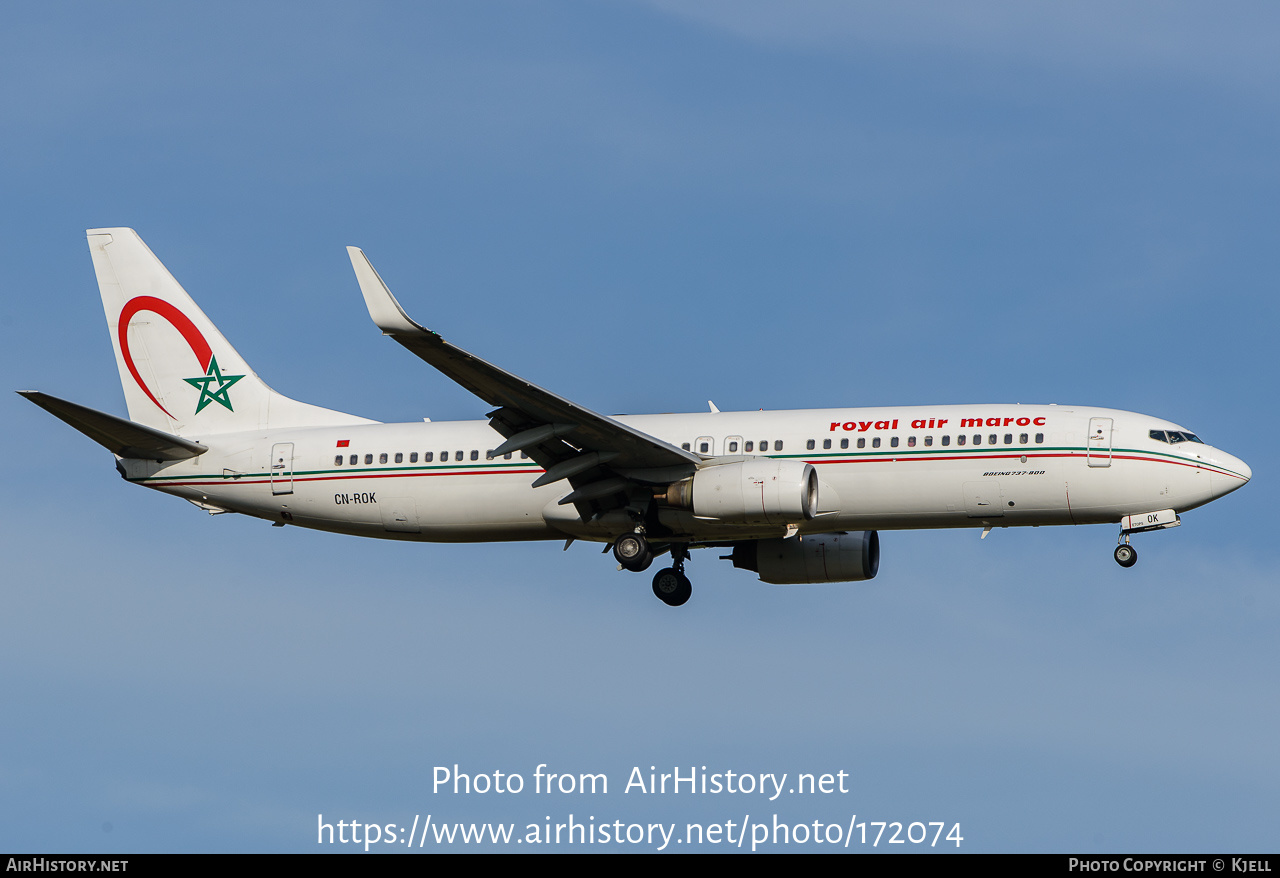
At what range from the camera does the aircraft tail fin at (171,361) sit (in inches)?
1807

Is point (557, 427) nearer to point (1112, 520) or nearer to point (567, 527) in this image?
point (567, 527)

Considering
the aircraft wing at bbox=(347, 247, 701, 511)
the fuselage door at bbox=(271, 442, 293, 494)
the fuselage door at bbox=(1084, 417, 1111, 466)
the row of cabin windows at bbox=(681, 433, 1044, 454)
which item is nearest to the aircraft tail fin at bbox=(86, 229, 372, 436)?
the fuselage door at bbox=(271, 442, 293, 494)

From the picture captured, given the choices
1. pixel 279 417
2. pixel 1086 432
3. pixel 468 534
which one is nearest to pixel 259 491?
pixel 279 417

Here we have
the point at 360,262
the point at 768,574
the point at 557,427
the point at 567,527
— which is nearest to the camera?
the point at 360,262

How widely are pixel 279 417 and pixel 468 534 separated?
7.10 m

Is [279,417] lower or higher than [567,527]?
higher

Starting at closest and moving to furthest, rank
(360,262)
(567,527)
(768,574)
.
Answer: (360,262)
(567,527)
(768,574)

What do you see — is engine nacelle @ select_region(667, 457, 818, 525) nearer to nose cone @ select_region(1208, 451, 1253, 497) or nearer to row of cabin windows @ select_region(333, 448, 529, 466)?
row of cabin windows @ select_region(333, 448, 529, 466)

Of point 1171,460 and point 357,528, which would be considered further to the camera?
point 357,528

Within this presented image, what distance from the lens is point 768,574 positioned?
4447 cm

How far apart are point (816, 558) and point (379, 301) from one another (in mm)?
15630

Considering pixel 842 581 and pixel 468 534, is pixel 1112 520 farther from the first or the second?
pixel 468 534

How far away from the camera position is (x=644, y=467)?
40344mm

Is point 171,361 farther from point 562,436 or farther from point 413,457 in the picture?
point 562,436
